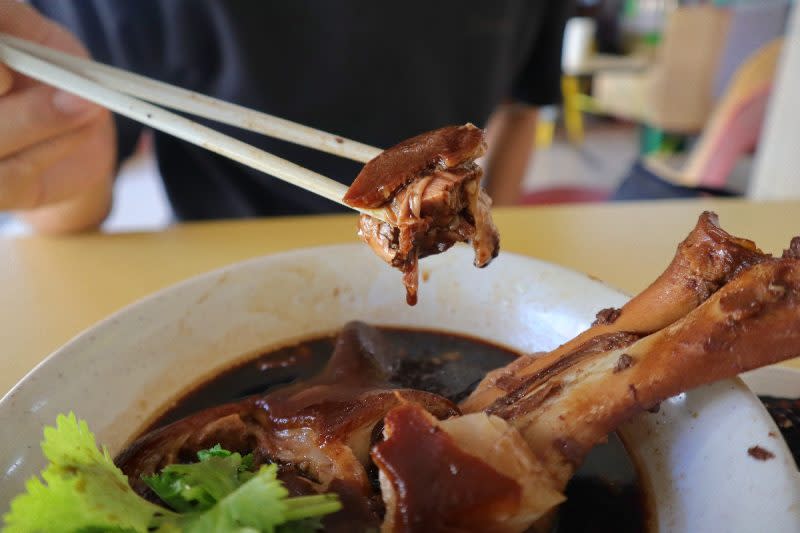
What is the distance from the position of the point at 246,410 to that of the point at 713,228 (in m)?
0.75

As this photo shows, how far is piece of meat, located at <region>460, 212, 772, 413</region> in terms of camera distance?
771mm

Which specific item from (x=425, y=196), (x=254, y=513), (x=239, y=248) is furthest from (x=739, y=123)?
(x=254, y=513)

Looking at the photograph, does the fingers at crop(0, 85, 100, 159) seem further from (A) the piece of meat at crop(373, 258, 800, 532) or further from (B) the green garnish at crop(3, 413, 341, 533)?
(A) the piece of meat at crop(373, 258, 800, 532)

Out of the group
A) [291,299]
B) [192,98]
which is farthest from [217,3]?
[291,299]

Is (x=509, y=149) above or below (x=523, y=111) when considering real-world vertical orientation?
below

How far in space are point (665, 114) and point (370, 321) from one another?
5362mm

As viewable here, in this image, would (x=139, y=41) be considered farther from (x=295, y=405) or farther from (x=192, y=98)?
(x=295, y=405)

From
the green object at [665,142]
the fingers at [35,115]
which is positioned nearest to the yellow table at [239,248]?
the fingers at [35,115]

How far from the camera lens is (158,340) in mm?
1024

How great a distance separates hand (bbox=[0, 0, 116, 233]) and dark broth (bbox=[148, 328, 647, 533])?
0.72 m

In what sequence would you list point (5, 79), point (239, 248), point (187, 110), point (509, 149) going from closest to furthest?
1. point (187, 110)
2. point (5, 79)
3. point (239, 248)
4. point (509, 149)

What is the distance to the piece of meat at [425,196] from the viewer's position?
2.34 feet

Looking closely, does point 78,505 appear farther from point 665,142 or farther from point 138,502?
point 665,142

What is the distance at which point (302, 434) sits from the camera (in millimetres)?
836
